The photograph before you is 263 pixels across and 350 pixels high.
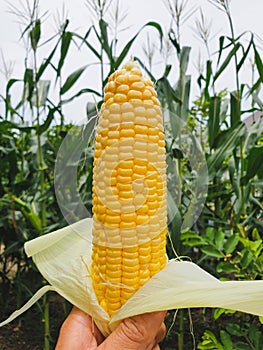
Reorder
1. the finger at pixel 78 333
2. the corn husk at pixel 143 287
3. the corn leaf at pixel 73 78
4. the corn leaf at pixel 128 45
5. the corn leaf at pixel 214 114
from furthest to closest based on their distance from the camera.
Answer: the corn leaf at pixel 73 78
the corn leaf at pixel 214 114
the corn leaf at pixel 128 45
the finger at pixel 78 333
the corn husk at pixel 143 287

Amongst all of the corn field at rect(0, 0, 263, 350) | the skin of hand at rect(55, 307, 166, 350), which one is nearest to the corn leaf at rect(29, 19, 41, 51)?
the corn field at rect(0, 0, 263, 350)

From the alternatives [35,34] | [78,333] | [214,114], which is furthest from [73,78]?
[78,333]

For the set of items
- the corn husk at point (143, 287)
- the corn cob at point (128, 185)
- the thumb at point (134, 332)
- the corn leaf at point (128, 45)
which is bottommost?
the thumb at point (134, 332)

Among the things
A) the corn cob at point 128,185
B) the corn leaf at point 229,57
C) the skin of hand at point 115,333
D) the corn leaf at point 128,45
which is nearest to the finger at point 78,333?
the skin of hand at point 115,333

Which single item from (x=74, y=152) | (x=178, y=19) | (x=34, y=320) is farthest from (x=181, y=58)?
(x=34, y=320)

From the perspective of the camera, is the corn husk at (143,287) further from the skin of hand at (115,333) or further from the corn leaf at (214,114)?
the corn leaf at (214,114)

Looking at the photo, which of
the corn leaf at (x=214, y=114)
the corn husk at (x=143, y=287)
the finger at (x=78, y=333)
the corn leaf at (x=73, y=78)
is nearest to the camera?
the corn husk at (x=143, y=287)

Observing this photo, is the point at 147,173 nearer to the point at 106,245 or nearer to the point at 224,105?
the point at 106,245

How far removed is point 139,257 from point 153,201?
93 millimetres

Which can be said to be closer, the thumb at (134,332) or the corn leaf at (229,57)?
the thumb at (134,332)

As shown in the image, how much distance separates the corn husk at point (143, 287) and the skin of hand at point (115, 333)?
0.02 m

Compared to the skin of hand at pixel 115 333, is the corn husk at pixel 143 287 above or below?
above

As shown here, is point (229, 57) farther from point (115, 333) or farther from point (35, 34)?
point (115, 333)

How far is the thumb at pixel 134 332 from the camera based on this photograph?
684mm
